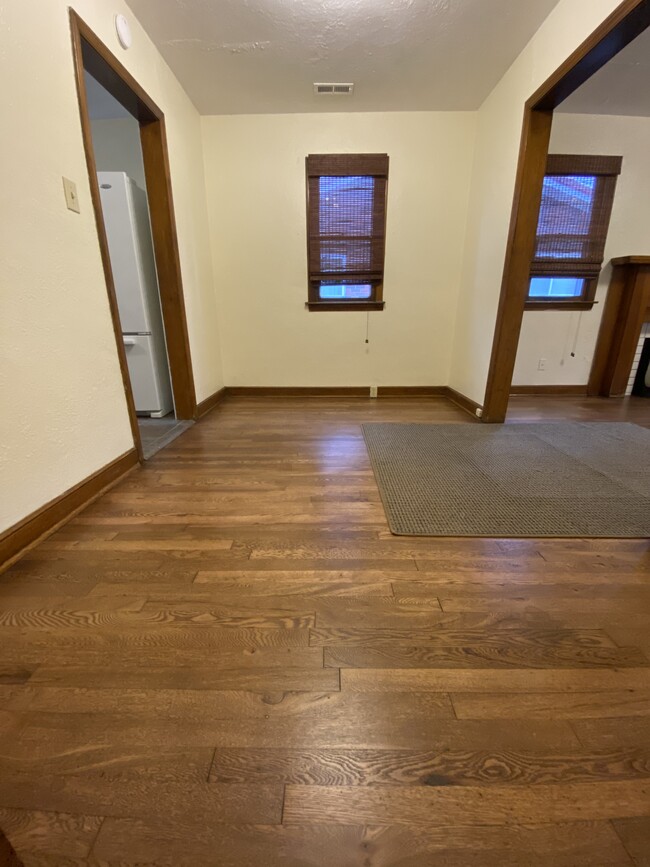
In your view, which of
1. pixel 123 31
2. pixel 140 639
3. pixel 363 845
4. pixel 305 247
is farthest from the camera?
pixel 305 247

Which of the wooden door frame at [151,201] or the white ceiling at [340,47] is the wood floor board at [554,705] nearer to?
the wooden door frame at [151,201]

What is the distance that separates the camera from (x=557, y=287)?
135 inches

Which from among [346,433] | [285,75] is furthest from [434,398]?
[285,75]

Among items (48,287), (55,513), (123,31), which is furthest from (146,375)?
(123,31)

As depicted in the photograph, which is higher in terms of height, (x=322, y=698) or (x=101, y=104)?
(x=101, y=104)

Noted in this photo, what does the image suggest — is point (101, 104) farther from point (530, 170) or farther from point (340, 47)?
point (530, 170)

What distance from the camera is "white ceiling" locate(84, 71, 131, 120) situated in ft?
7.99

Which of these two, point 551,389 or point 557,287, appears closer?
point 557,287

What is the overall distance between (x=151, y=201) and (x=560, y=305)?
3.76 m

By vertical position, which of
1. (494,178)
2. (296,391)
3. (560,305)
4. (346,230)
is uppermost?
(494,178)

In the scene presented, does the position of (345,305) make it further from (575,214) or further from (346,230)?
(575,214)

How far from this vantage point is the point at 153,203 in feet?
7.61

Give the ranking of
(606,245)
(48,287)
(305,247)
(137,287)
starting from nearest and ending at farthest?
1. (48,287)
2. (137,287)
3. (305,247)
4. (606,245)

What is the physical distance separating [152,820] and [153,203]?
2976 mm
